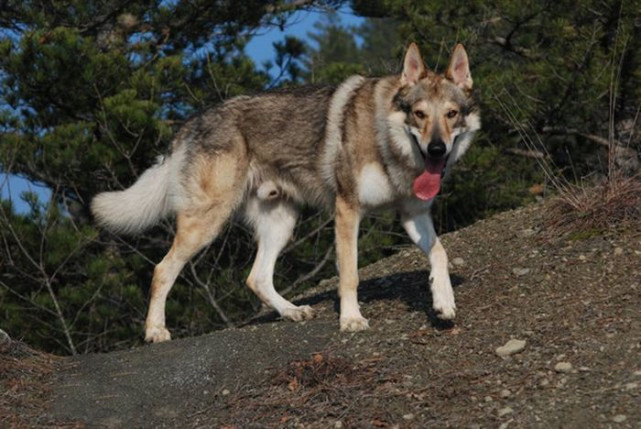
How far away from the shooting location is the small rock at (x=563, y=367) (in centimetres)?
534

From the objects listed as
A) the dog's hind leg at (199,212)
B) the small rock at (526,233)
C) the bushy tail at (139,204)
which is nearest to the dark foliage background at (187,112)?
the small rock at (526,233)

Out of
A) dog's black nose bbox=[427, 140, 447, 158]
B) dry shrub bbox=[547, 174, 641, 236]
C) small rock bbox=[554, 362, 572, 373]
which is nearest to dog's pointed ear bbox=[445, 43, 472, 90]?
dog's black nose bbox=[427, 140, 447, 158]

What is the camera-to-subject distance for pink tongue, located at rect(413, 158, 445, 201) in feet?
21.9

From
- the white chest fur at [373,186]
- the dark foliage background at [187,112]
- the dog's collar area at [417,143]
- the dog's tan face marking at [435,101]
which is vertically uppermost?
the dog's tan face marking at [435,101]

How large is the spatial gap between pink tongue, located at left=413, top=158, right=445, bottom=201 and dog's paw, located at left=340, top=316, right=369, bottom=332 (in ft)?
3.04

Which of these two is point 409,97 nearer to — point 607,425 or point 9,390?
point 607,425

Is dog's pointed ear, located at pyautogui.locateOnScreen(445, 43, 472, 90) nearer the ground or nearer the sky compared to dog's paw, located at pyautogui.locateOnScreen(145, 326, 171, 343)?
nearer the sky

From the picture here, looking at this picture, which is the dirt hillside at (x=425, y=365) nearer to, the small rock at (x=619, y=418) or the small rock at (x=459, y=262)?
the small rock at (x=619, y=418)

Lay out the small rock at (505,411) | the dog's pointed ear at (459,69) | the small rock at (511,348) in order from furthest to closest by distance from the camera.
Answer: the dog's pointed ear at (459,69) < the small rock at (511,348) < the small rock at (505,411)

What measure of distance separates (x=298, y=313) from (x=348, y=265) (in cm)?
82

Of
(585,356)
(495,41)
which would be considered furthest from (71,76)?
(585,356)

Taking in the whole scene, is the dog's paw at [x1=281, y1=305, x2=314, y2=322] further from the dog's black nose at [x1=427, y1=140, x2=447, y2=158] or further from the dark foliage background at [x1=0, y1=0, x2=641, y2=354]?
the dark foliage background at [x1=0, y1=0, x2=641, y2=354]

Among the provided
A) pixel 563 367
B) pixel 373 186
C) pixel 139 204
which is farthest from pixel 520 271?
pixel 139 204

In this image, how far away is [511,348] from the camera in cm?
577
